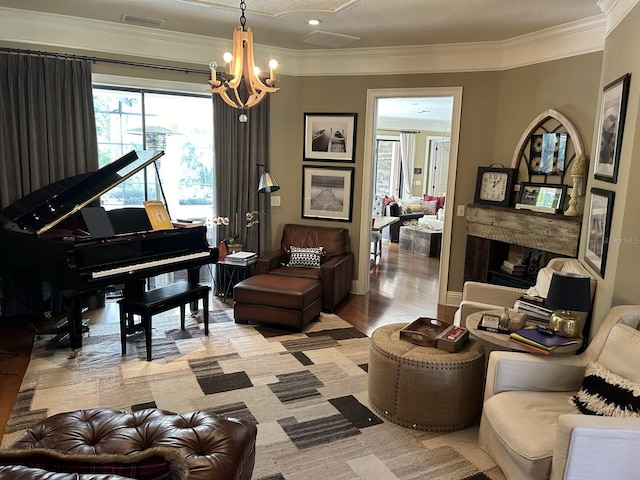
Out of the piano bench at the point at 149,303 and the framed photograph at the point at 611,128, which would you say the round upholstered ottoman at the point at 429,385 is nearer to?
the framed photograph at the point at 611,128

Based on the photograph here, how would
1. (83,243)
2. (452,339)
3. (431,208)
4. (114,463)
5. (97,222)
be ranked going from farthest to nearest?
1. (431,208)
2. (97,222)
3. (83,243)
4. (452,339)
5. (114,463)

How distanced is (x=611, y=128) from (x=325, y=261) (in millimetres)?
3048

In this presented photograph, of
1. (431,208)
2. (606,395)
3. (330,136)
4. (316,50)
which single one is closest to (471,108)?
(330,136)

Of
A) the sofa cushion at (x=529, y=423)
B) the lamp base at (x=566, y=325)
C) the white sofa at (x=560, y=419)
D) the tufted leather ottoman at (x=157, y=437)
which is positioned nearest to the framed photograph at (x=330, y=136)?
the lamp base at (x=566, y=325)

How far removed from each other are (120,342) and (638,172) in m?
3.97

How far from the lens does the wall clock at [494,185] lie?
4762 millimetres

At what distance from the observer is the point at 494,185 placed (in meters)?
4.90

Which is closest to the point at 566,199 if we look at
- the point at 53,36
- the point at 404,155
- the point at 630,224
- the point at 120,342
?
the point at 630,224

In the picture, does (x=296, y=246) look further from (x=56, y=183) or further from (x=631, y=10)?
(x=631, y=10)

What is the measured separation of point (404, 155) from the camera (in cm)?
1227

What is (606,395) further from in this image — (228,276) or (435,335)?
(228,276)

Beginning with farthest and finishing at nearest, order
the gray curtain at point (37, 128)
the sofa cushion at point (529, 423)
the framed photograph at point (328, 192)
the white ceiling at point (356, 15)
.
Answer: the framed photograph at point (328, 192)
the gray curtain at point (37, 128)
the white ceiling at point (356, 15)
the sofa cushion at point (529, 423)

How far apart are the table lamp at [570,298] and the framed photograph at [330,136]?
333 cm

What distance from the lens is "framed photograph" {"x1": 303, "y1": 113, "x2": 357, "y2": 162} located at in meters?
5.50
